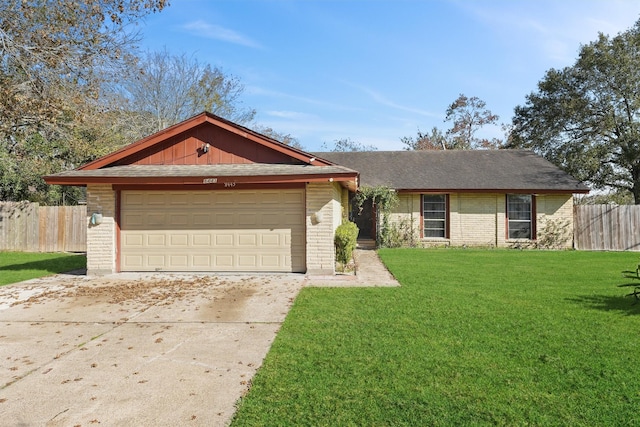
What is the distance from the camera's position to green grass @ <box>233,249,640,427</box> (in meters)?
3.27

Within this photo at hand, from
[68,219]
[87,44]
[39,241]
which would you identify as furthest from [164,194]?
[39,241]

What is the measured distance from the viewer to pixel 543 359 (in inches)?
173

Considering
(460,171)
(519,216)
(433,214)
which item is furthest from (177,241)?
(519,216)

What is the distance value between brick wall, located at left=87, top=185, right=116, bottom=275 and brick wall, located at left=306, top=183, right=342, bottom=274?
5.11 m

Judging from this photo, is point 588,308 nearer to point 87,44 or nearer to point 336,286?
point 336,286

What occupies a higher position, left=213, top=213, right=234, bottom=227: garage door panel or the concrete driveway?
left=213, top=213, right=234, bottom=227: garage door panel

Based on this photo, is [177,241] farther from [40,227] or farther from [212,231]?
[40,227]

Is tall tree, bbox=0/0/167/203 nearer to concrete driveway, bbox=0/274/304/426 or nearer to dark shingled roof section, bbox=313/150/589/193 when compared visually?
concrete driveway, bbox=0/274/304/426

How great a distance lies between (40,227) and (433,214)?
16700 mm

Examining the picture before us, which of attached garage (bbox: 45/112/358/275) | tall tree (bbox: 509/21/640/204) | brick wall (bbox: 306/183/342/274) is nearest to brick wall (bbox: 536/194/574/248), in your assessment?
tall tree (bbox: 509/21/640/204)

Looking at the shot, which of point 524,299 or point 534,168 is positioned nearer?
point 524,299

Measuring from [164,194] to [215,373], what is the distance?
7.51m

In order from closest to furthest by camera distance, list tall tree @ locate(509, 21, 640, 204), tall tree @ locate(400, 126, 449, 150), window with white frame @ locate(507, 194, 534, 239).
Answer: window with white frame @ locate(507, 194, 534, 239)
tall tree @ locate(509, 21, 640, 204)
tall tree @ locate(400, 126, 449, 150)

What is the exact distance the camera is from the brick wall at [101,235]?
10312mm
